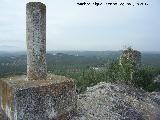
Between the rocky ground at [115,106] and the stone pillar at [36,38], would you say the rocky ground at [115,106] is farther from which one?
the stone pillar at [36,38]

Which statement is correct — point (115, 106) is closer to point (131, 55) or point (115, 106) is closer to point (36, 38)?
point (36, 38)

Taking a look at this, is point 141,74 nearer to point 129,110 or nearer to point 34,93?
point 129,110

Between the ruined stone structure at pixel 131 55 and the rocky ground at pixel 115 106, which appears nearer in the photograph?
the rocky ground at pixel 115 106

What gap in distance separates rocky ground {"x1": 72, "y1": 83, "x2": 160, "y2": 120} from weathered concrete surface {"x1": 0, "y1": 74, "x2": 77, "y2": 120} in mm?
750

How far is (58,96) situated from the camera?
656 centimetres

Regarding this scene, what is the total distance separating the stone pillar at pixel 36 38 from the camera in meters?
6.60

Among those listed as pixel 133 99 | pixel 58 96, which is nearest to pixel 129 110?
pixel 133 99

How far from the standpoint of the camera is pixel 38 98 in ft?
20.2

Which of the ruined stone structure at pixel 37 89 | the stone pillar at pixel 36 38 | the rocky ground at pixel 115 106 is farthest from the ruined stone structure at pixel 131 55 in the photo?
the stone pillar at pixel 36 38

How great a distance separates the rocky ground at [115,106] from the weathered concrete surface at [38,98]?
750 millimetres

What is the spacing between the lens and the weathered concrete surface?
598 centimetres

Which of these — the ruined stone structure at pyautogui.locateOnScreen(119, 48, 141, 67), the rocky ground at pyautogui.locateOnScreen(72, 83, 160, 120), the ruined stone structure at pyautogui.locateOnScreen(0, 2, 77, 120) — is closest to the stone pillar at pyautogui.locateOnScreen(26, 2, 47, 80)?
the ruined stone structure at pyautogui.locateOnScreen(0, 2, 77, 120)

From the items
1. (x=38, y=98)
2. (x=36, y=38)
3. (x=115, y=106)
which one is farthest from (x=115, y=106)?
(x=36, y=38)

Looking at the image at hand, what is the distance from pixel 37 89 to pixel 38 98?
0.20 meters
